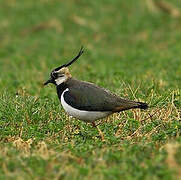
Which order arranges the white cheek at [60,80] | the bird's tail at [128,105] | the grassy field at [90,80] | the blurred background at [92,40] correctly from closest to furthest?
the grassy field at [90,80] < the bird's tail at [128,105] < the white cheek at [60,80] < the blurred background at [92,40]

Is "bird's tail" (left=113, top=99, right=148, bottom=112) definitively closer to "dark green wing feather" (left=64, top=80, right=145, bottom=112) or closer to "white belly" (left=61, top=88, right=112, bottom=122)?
"dark green wing feather" (left=64, top=80, right=145, bottom=112)

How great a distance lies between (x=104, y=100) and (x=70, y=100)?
41 centimetres

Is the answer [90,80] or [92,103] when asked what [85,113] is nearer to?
[92,103]

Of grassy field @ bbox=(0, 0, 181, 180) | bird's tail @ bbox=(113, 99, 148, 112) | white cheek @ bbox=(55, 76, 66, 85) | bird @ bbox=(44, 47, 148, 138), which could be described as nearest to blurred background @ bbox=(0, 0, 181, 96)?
grassy field @ bbox=(0, 0, 181, 180)

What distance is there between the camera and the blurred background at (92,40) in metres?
10.9

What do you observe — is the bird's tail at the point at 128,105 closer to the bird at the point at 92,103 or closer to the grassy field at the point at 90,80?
the bird at the point at 92,103

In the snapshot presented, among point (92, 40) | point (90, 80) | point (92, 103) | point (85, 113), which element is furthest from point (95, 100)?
point (92, 40)

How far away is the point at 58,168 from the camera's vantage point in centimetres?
497

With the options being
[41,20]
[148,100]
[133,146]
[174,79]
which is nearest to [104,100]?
[133,146]

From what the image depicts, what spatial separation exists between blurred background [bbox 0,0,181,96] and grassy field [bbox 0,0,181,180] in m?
0.03

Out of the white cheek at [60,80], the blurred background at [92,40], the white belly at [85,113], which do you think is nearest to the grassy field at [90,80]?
the blurred background at [92,40]

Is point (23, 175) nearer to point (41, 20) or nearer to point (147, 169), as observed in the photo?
point (147, 169)

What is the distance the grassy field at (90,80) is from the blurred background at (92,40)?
0.10 ft

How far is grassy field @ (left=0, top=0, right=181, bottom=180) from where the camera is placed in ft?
16.7
